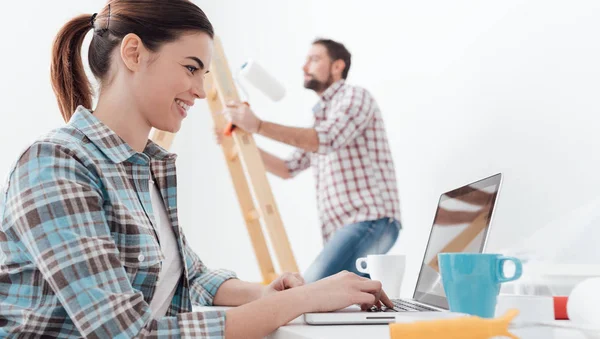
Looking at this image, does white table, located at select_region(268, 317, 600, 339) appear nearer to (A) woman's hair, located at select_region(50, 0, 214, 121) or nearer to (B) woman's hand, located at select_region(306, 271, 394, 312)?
(B) woman's hand, located at select_region(306, 271, 394, 312)

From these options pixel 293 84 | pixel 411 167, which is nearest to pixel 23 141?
pixel 293 84

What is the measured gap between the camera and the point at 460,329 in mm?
451

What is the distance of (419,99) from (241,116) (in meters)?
0.66

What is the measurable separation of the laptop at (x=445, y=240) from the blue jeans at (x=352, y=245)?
810 millimetres

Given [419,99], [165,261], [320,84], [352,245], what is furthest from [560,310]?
[320,84]

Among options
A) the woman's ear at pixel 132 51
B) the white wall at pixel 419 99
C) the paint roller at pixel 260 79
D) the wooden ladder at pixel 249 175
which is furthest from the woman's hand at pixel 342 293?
the paint roller at pixel 260 79

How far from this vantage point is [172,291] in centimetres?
97

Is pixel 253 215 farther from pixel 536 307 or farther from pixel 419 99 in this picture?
pixel 536 307

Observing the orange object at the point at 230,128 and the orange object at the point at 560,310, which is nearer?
the orange object at the point at 560,310

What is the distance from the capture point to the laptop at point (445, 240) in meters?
0.75

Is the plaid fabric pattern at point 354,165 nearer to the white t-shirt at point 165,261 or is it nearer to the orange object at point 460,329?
the white t-shirt at point 165,261

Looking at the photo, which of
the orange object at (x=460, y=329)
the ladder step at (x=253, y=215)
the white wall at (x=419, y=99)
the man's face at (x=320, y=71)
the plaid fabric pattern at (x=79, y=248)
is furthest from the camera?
the man's face at (x=320, y=71)

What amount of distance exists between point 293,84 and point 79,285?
2407 millimetres

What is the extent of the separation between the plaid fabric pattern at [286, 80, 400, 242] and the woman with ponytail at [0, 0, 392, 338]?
3.38ft
